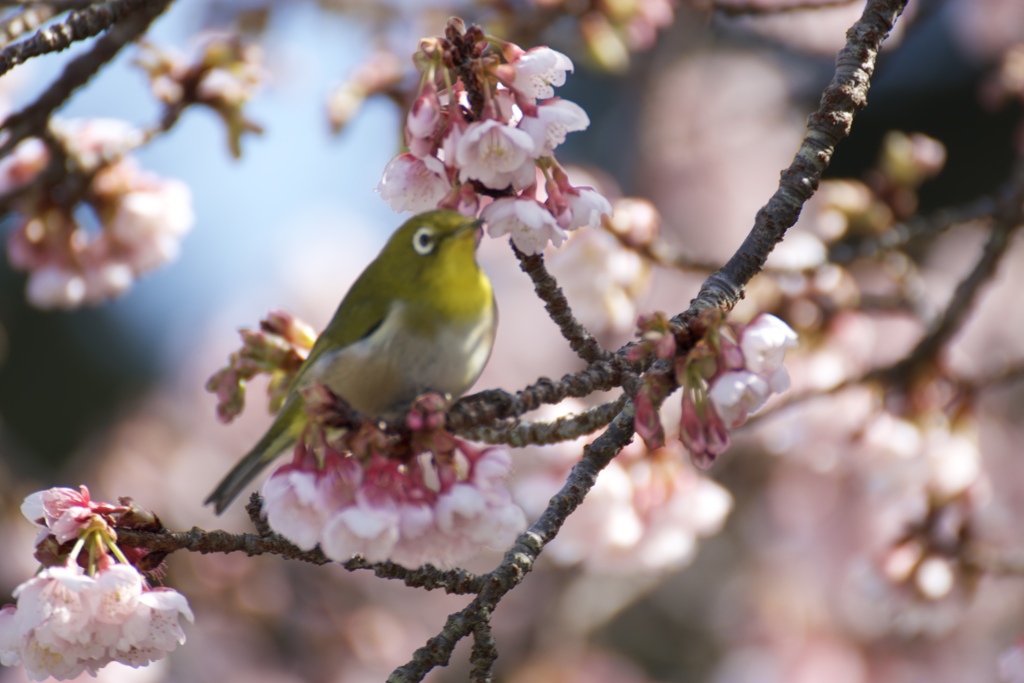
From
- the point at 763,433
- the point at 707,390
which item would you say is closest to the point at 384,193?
the point at 707,390

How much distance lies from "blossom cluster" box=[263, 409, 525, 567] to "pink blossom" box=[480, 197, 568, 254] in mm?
309

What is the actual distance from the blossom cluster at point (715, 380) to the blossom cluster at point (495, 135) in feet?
0.85

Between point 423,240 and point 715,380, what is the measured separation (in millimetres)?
696

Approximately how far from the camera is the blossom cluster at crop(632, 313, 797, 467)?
1191 millimetres

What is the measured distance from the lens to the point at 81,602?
1305 mm

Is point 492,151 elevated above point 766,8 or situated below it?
below

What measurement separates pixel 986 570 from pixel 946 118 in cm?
515

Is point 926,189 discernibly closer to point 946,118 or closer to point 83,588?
point 946,118

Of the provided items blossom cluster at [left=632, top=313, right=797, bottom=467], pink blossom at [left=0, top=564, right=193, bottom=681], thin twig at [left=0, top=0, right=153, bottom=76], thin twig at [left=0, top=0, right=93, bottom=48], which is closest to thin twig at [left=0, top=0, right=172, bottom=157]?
thin twig at [left=0, top=0, right=93, bottom=48]

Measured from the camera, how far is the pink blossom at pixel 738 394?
3.88ft

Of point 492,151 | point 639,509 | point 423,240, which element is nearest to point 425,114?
point 492,151

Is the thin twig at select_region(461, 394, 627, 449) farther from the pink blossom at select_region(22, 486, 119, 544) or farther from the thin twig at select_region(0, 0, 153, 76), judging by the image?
the thin twig at select_region(0, 0, 153, 76)

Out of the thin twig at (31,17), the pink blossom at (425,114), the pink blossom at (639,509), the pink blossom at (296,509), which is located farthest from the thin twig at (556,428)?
the thin twig at (31,17)

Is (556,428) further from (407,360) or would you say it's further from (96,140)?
(96,140)
